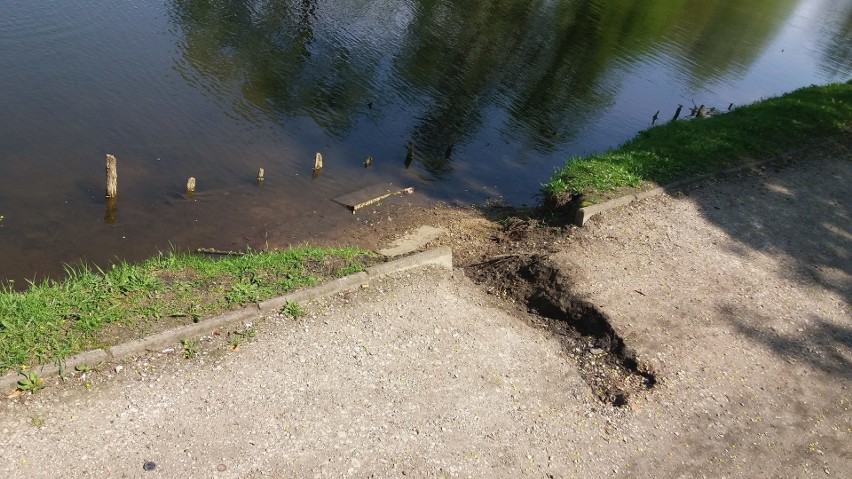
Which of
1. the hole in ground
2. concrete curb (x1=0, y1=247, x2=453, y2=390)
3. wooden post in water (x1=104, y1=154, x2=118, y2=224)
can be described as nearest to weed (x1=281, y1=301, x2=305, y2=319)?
concrete curb (x1=0, y1=247, x2=453, y2=390)

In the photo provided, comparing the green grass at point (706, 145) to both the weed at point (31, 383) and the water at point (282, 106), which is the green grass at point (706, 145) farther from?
the weed at point (31, 383)

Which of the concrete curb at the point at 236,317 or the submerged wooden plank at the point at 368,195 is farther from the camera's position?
the submerged wooden plank at the point at 368,195

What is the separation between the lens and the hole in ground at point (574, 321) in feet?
30.2

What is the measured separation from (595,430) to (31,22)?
23326mm

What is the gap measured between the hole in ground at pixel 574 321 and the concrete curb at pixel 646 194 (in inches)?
72.7

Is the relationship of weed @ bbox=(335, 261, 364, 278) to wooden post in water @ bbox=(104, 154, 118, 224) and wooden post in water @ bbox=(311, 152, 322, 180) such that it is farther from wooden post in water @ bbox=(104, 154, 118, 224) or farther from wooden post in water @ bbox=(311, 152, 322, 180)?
wooden post in water @ bbox=(311, 152, 322, 180)

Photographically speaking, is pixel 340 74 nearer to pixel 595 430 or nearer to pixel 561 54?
pixel 561 54

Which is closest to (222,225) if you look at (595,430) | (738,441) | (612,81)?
(595,430)

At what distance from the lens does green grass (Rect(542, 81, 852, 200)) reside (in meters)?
14.7

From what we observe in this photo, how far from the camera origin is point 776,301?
36.9 ft

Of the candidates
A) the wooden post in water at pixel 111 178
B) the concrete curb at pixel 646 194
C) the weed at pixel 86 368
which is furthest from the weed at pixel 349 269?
the wooden post in water at pixel 111 178

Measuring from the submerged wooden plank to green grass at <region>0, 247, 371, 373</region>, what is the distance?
541cm

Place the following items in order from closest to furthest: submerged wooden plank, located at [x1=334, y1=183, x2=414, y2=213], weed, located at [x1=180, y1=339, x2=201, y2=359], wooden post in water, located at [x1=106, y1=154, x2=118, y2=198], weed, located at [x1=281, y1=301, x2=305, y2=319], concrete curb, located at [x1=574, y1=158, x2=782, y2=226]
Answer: weed, located at [x1=180, y1=339, x2=201, y2=359] → weed, located at [x1=281, y1=301, x2=305, y2=319] → concrete curb, located at [x1=574, y1=158, x2=782, y2=226] → wooden post in water, located at [x1=106, y1=154, x2=118, y2=198] → submerged wooden plank, located at [x1=334, y1=183, x2=414, y2=213]

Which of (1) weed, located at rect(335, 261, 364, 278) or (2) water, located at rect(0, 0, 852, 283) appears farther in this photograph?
(2) water, located at rect(0, 0, 852, 283)
